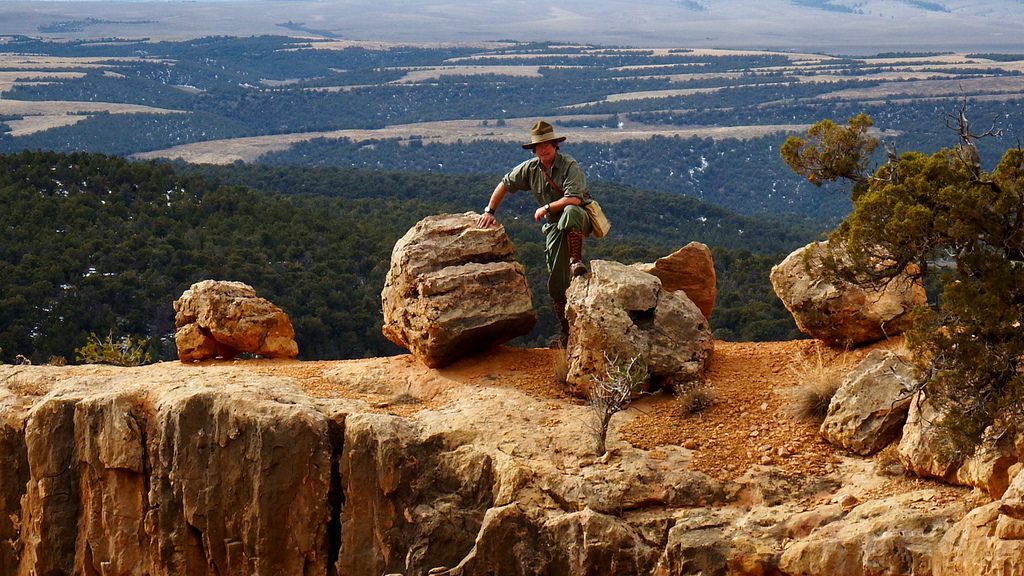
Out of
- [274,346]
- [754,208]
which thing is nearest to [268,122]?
[754,208]

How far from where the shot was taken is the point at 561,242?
53.6ft

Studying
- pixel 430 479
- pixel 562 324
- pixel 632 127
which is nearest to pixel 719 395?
pixel 562 324

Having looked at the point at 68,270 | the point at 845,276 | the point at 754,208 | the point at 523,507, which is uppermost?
the point at 845,276

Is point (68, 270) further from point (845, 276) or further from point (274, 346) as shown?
point (845, 276)

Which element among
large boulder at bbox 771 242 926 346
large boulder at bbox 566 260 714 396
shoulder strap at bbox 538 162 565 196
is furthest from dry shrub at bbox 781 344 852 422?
shoulder strap at bbox 538 162 565 196

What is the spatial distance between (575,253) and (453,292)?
1.57 meters

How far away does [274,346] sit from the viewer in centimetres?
1844

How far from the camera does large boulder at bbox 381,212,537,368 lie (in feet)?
53.8

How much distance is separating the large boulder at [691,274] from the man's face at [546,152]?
2.05m

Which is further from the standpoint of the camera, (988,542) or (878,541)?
(878,541)

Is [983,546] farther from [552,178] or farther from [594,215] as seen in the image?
[552,178]

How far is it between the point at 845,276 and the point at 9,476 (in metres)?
10.5

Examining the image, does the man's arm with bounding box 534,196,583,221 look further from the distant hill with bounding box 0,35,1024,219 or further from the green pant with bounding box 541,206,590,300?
the distant hill with bounding box 0,35,1024,219

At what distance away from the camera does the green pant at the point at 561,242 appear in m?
16.0
